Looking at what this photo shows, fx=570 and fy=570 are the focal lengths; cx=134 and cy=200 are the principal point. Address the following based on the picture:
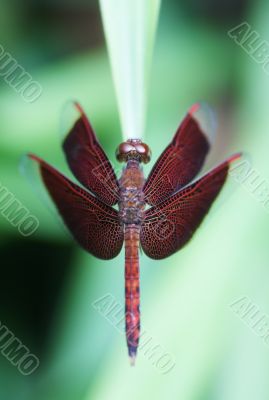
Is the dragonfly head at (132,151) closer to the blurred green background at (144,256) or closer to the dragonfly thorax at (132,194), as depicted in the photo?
the dragonfly thorax at (132,194)

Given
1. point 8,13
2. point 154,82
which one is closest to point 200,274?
point 154,82

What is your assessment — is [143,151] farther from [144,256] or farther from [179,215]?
[144,256]

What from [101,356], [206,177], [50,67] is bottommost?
[101,356]

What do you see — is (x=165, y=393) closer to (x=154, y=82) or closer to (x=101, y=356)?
(x=101, y=356)

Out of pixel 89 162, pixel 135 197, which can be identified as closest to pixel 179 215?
pixel 135 197

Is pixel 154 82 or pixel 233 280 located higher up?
pixel 154 82

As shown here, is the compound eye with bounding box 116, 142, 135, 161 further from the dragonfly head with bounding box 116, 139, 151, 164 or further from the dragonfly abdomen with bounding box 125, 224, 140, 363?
the dragonfly abdomen with bounding box 125, 224, 140, 363

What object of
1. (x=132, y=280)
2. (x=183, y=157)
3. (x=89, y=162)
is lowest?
(x=132, y=280)
